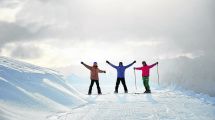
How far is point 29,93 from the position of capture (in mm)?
Answer: 13508

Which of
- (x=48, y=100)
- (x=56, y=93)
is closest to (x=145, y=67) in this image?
(x=56, y=93)

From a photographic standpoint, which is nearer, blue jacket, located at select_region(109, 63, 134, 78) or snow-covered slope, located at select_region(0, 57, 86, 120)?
snow-covered slope, located at select_region(0, 57, 86, 120)

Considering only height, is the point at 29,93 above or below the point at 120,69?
below

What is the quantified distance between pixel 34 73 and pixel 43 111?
11.6 feet

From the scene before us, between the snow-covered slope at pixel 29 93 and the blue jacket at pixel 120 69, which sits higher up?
the blue jacket at pixel 120 69

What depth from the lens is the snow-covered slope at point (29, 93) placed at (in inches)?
470

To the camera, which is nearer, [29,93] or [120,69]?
[29,93]

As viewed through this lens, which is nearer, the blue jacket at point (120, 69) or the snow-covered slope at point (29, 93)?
the snow-covered slope at point (29, 93)

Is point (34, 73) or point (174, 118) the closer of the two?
point (174, 118)

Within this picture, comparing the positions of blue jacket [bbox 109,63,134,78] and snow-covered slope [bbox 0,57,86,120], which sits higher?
blue jacket [bbox 109,63,134,78]

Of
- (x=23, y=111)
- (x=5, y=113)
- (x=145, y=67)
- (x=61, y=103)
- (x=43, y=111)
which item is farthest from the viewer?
(x=145, y=67)

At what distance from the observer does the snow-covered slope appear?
39.2 feet

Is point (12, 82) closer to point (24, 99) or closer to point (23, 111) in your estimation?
point (24, 99)

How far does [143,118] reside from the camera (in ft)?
39.1
